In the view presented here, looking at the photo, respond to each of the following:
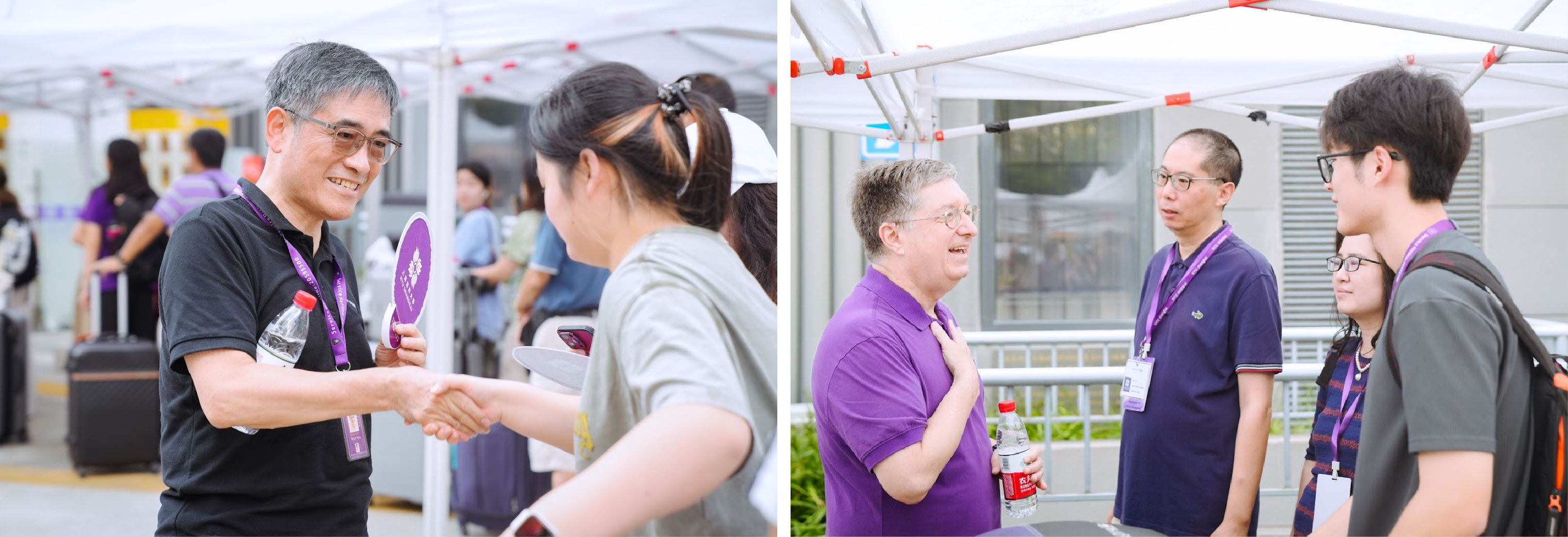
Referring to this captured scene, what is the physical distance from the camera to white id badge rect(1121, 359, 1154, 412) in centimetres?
255

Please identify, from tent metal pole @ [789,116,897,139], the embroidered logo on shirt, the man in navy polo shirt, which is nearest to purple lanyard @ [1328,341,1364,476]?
the man in navy polo shirt

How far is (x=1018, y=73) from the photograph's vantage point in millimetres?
3293

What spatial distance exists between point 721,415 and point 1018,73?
2.34 meters

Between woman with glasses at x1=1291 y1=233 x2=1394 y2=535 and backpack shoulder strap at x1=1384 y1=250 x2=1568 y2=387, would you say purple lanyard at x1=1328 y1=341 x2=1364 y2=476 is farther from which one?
backpack shoulder strap at x1=1384 y1=250 x2=1568 y2=387

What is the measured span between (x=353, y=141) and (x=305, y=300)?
0.82 ft

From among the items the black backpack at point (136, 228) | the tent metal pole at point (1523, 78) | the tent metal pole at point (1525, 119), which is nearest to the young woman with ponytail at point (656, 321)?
the tent metal pole at point (1523, 78)

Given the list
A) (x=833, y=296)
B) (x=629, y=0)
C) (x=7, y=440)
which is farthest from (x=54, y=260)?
(x=629, y=0)

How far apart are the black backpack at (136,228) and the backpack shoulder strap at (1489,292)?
564cm

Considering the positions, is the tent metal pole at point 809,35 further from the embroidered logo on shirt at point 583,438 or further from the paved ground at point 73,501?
the paved ground at point 73,501

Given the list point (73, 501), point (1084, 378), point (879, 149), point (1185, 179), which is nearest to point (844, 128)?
point (879, 149)

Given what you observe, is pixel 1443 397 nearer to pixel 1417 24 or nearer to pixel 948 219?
pixel 948 219

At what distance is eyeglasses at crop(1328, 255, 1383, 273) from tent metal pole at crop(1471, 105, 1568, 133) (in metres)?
1.26

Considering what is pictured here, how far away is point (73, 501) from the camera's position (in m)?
4.92

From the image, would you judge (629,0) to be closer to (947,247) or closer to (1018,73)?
(1018,73)
